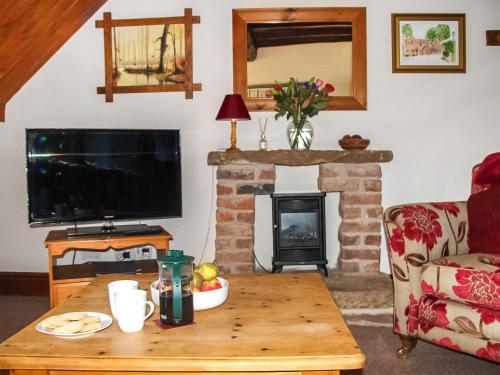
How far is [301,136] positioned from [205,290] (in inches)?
80.6

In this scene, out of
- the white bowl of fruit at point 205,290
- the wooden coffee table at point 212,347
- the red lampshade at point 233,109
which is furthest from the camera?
Result: the red lampshade at point 233,109

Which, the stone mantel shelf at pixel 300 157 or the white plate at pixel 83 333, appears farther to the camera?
the stone mantel shelf at pixel 300 157

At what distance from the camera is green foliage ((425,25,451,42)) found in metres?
3.75

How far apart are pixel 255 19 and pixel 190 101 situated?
751 mm

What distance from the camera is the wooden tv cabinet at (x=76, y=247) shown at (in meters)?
3.11

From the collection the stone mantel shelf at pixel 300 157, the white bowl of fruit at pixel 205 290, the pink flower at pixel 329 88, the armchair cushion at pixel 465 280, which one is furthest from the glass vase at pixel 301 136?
the white bowl of fruit at pixel 205 290

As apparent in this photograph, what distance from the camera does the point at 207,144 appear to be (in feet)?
12.6

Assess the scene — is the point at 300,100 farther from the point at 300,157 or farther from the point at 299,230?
the point at 299,230

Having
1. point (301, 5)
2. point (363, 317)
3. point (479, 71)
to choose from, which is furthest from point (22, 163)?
point (479, 71)

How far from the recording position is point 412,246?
2453mm

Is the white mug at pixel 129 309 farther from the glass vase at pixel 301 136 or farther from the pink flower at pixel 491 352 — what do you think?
the glass vase at pixel 301 136

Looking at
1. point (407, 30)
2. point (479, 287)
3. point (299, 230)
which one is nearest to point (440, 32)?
point (407, 30)

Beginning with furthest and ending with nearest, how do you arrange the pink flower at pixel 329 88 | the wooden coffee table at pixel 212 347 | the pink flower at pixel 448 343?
1. the pink flower at pixel 329 88
2. the pink flower at pixel 448 343
3. the wooden coffee table at pixel 212 347

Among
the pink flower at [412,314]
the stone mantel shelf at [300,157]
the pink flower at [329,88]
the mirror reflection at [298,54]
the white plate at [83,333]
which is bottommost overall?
the pink flower at [412,314]
